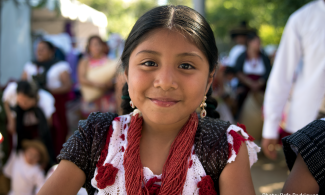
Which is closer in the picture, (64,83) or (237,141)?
(237,141)

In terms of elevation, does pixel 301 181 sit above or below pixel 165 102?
below

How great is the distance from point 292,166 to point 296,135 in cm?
18

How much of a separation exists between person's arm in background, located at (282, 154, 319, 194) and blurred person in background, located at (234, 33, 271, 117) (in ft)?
11.6

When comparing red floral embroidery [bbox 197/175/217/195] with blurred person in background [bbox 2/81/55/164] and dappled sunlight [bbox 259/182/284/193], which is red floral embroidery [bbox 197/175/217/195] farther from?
blurred person in background [bbox 2/81/55/164]

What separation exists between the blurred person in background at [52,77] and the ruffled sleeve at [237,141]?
3678 millimetres

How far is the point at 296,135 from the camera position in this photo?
4.24 ft

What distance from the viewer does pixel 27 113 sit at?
12.0ft

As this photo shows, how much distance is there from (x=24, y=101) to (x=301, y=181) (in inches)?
135

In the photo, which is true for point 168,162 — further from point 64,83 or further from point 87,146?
point 64,83

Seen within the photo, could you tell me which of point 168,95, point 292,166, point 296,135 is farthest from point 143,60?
point 292,166

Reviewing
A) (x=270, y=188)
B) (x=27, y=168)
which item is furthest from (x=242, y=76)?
(x=27, y=168)

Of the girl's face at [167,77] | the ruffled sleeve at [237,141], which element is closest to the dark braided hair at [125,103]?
the girl's face at [167,77]

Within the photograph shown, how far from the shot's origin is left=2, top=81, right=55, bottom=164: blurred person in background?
357 centimetres

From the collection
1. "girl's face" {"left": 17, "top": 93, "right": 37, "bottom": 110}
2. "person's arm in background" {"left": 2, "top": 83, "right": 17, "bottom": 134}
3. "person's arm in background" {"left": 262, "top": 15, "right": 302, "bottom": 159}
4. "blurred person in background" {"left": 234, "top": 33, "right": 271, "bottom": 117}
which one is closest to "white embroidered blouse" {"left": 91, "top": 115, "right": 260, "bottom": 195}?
"person's arm in background" {"left": 262, "top": 15, "right": 302, "bottom": 159}
